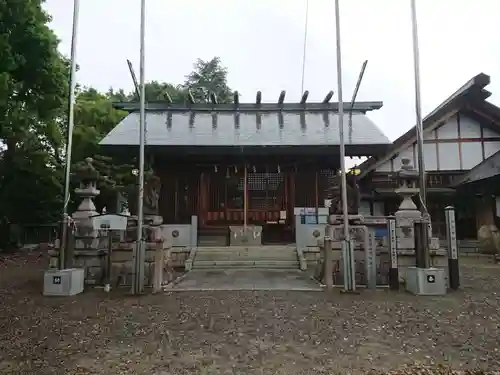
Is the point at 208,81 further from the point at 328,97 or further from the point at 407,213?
the point at 407,213

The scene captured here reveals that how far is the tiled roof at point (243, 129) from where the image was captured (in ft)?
52.6

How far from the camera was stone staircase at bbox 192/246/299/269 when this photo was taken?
43.1 ft

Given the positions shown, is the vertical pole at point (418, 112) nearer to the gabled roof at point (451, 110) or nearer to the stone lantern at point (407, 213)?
the stone lantern at point (407, 213)

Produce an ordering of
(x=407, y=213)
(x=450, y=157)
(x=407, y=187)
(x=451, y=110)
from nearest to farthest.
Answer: (x=407, y=213)
(x=407, y=187)
(x=451, y=110)
(x=450, y=157)

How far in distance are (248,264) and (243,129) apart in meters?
6.98

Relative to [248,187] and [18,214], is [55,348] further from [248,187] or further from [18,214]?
[18,214]

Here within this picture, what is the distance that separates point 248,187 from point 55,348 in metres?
13.2

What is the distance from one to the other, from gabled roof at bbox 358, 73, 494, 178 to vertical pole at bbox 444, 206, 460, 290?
10559 millimetres

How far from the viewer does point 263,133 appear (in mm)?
17328

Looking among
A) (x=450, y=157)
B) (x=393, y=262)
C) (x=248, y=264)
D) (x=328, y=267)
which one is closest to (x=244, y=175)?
(x=248, y=264)

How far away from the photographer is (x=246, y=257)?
1376cm

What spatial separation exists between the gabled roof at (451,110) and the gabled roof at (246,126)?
2.12 metres

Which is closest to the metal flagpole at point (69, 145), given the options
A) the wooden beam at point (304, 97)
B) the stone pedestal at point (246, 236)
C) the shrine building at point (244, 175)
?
the shrine building at point (244, 175)

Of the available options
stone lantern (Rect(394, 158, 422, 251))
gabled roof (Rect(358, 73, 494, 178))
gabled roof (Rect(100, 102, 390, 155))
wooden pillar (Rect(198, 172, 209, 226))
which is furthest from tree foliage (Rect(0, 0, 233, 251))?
gabled roof (Rect(358, 73, 494, 178))
